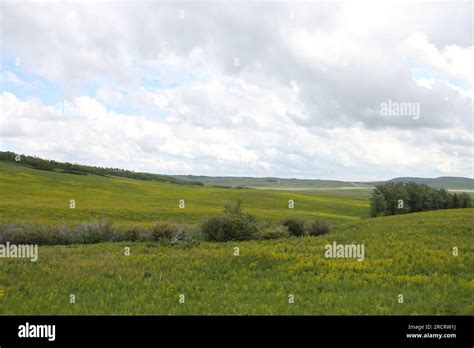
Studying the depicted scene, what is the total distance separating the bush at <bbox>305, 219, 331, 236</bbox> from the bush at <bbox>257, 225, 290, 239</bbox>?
2.81 metres

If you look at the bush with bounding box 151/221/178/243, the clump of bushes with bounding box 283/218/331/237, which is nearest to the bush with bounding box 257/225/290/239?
the clump of bushes with bounding box 283/218/331/237

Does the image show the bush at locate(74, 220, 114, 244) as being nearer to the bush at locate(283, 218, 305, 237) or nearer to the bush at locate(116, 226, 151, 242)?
the bush at locate(116, 226, 151, 242)

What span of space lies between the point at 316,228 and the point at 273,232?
5.02 metres

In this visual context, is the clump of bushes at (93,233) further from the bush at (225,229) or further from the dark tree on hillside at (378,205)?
the dark tree on hillside at (378,205)

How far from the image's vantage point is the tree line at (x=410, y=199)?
67.7 meters

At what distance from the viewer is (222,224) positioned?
89.1 feet

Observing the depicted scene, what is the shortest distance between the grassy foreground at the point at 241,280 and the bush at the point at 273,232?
15.1 feet

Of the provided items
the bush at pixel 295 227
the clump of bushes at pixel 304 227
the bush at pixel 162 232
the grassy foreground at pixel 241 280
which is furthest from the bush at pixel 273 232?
the bush at pixel 162 232

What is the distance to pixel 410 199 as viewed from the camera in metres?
72.1

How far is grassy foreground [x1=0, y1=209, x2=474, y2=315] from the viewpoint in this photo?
11961 millimetres
